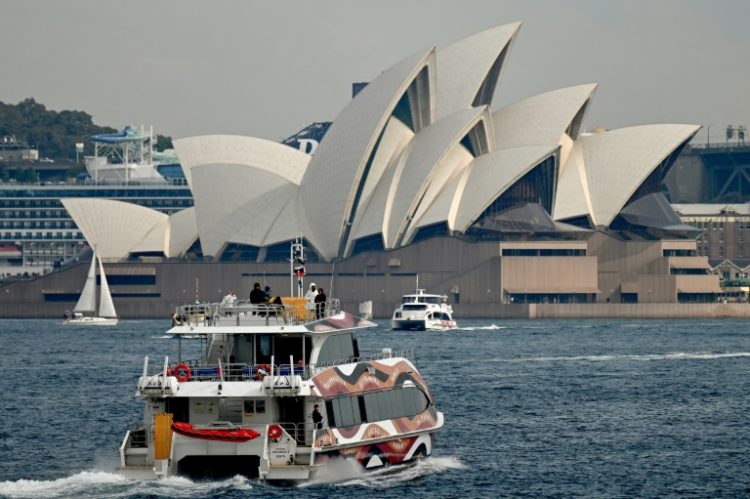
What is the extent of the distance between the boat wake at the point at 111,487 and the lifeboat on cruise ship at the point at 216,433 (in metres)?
0.99

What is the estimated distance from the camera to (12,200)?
167m

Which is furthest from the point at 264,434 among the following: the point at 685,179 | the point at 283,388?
the point at 685,179

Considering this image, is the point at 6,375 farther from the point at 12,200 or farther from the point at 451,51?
the point at 12,200

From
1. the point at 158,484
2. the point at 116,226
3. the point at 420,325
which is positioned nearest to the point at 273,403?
the point at 158,484

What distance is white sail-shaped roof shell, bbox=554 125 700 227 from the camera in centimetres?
12450

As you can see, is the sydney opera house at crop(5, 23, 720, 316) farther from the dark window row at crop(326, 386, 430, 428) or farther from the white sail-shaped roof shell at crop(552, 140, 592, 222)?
the dark window row at crop(326, 386, 430, 428)

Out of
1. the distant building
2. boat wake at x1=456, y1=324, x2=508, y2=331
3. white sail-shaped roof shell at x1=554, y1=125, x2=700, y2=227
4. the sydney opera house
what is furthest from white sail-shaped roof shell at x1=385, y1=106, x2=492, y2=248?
the distant building

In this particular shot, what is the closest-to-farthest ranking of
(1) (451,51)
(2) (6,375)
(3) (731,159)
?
(2) (6,375)
(1) (451,51)
(3) (731,159)

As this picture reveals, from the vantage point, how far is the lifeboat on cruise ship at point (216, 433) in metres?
31.4

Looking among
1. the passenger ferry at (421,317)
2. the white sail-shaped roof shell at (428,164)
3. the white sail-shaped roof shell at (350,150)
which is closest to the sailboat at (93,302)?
the white sail-shaped roof shell at (350,150)

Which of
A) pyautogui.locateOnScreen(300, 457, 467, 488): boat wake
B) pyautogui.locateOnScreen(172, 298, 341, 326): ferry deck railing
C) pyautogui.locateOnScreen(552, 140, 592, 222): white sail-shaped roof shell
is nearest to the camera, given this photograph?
pyautogui.locateOnScreen(300, 457, 467, 488): boat wake

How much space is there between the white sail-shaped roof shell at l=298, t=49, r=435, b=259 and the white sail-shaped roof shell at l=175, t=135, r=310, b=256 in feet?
8.55

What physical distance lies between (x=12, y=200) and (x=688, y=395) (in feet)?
401

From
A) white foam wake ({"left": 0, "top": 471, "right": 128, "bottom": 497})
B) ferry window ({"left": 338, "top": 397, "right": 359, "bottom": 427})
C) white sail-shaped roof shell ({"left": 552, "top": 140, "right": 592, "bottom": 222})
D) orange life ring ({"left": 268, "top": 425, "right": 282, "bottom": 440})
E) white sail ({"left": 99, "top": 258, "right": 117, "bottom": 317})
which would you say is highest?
white sail-shaped roof shell ({"left": 552, "top": 140, "right": 592, "bottom": 222})
